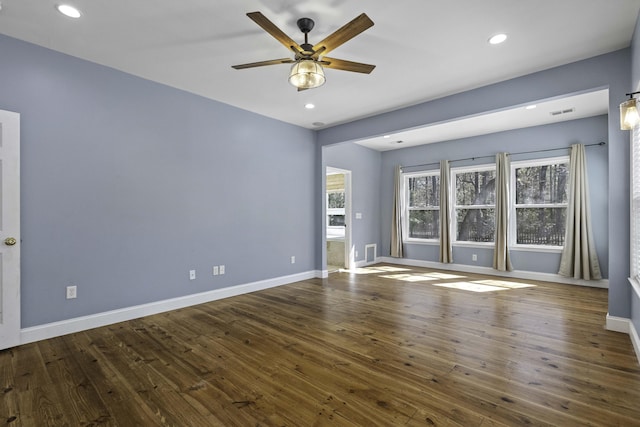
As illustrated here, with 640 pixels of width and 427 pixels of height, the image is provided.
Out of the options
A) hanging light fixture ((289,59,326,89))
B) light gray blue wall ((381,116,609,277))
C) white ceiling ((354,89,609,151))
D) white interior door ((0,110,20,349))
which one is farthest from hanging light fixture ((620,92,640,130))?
white interior door ((0,110,20,349))

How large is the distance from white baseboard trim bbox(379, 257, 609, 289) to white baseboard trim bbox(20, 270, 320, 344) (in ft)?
11.6

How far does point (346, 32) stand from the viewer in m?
2.22

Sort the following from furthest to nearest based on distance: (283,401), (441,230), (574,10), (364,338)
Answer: (441,230) → (364,338) → (574,10) → (283,401)

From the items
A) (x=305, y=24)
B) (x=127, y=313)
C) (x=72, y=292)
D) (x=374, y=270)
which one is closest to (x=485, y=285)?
(x=374, y=270)

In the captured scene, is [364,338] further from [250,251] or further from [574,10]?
[574,10]

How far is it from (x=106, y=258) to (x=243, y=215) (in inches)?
73.5

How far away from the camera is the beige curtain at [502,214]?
5.77m

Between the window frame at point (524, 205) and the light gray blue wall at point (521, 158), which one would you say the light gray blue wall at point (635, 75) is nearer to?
the light gray blue wall at point (521, 158)

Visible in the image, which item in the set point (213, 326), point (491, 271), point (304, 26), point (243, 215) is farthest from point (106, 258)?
point (491, 271)

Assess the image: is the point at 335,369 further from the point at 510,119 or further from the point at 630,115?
the point at 510,119

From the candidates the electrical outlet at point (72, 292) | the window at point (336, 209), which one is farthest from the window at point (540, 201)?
the electrical outlet at point (72, 292)

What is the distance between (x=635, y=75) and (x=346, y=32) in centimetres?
264

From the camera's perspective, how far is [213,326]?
3318 millimetres

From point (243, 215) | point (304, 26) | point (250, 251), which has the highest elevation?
point (304, 26)
